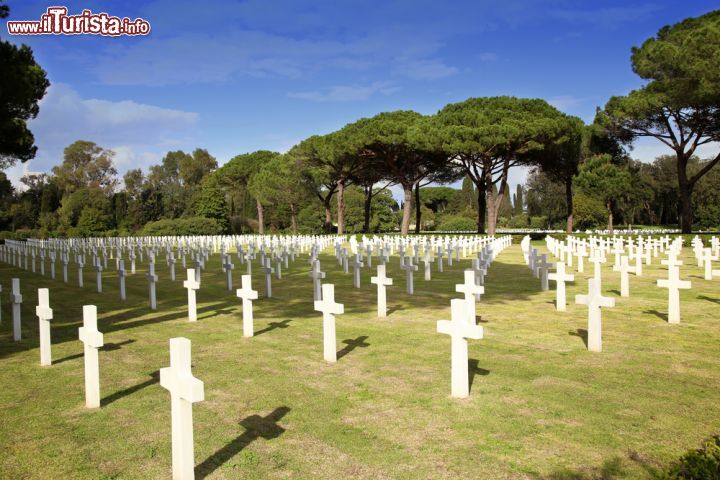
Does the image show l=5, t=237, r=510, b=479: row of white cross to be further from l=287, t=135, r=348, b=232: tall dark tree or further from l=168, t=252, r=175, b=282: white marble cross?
l=287, t=135, r=348, b=232: tall dark tree

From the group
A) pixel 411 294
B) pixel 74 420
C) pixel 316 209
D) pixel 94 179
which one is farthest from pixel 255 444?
pixel 94 179

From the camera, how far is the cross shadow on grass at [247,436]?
355 centimetres

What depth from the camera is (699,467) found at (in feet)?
9.43

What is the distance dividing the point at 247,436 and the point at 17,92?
43.3 ft

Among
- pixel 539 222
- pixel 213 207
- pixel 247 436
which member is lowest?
pixel 247 436

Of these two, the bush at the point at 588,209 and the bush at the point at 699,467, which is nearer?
the bush at the point at 699,467

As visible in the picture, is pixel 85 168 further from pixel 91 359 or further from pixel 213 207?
pixel 91 359

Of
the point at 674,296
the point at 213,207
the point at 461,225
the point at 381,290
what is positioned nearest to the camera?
the point at 674,296

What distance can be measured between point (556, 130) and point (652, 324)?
93.3 feet

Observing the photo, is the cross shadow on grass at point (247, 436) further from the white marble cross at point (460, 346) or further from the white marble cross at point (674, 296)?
the white marble cross at point (674, 296)

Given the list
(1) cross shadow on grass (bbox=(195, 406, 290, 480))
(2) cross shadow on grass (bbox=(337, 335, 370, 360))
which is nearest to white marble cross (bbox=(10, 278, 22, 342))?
(2) cross shadow on grass (bbox=(337, 335, 370, 360))

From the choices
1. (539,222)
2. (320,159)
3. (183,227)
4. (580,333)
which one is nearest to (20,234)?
(183,227)

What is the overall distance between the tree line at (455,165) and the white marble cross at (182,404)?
42.4ft

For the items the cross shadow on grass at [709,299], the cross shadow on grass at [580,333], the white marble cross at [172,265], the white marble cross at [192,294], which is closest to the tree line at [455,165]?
the white marble cross at [172,265]
